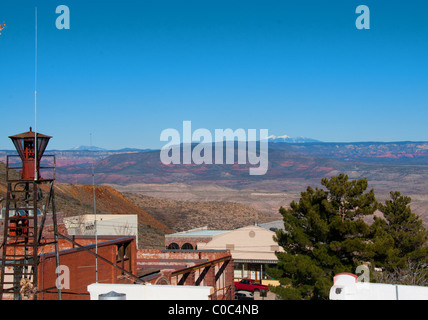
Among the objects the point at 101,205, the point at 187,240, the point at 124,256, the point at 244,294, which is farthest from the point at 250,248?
the point at 101,205

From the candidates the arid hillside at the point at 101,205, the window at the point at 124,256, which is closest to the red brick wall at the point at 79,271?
the window at the point at 124,256

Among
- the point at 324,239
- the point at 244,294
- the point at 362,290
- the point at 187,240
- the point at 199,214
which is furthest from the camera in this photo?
the point at 199,214

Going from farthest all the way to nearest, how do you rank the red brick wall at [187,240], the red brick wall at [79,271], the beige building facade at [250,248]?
the red brick wall at [187,240] → the beige building facade at [250,248] → the red brick wall at [79,271]

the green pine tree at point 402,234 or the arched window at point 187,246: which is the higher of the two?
the green pine tree at point 402,234

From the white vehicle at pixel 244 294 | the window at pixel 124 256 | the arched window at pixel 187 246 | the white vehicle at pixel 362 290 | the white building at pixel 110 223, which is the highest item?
the white vehicle at pixel 362 290

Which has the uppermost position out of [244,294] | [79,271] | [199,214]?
[79,271]

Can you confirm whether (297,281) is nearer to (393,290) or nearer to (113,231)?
(393,290)

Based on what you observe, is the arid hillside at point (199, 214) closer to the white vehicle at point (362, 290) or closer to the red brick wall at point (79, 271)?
the red brick wall at point (79, 271)

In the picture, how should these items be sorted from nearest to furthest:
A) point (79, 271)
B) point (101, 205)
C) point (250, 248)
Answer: point (79, 271)
point (250, 248)
point (101, 205)

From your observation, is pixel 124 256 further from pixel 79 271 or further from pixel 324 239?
pixel 324 239
